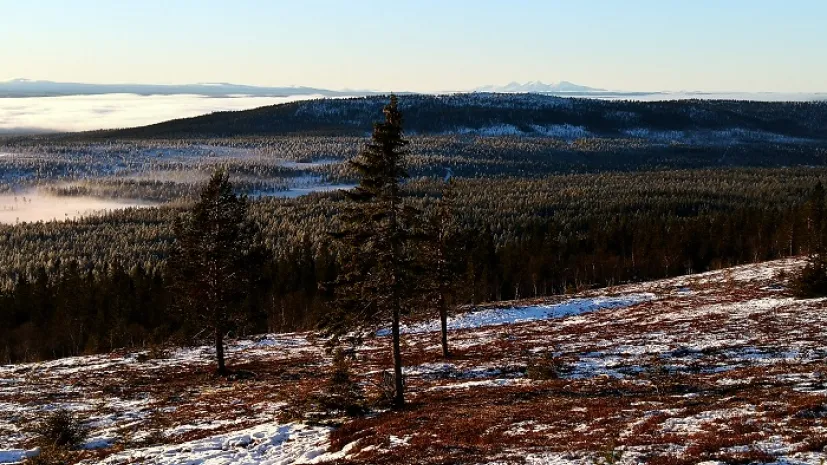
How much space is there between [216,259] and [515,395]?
19.7 m

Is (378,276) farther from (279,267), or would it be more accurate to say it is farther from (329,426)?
(279,267)

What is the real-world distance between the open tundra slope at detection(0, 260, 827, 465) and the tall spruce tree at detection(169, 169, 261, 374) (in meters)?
4.39

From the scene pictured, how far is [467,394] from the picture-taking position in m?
27.3

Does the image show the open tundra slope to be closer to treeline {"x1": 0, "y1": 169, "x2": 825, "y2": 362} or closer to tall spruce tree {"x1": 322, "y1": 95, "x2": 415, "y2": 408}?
tall spruce tree {"x1": 322, "y1": 95, "x2": 415, "y2": 408}

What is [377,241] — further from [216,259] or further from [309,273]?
[309,273]

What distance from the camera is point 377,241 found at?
24.9 m

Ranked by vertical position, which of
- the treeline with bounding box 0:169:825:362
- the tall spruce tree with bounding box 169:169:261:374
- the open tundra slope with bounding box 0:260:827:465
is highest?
the tall spruce tree with bounding box 169:169:261:374

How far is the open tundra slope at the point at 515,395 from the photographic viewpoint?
55.2ft

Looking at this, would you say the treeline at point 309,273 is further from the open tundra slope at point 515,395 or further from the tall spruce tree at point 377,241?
the open tundra slope at point 515,395

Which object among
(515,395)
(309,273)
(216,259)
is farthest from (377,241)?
(309,273)

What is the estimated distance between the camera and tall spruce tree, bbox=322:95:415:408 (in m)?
24.4

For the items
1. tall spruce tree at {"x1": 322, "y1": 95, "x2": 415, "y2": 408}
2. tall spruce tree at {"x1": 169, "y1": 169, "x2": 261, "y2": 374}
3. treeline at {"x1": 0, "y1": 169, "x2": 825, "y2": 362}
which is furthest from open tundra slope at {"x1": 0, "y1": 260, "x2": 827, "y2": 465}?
treeline at {"x1": 0, "y1": 169, "x2": 825, "y2": 362}

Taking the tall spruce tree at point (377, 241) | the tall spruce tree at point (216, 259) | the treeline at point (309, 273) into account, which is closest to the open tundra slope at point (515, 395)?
the tall spruce tree at point (377, 241)

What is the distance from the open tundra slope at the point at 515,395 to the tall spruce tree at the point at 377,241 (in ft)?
13.7
